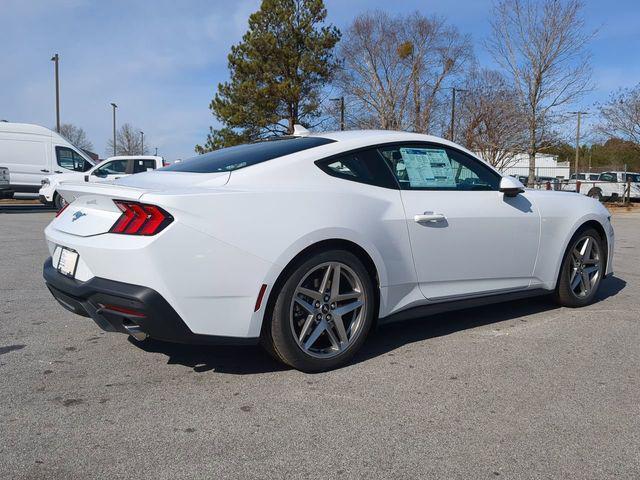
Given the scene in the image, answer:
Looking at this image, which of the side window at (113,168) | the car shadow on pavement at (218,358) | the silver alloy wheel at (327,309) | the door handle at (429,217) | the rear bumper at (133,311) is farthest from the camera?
the side window at (113,168)

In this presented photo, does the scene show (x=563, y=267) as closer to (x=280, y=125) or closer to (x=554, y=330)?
(x=554, y=330)

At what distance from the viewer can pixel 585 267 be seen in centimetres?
520

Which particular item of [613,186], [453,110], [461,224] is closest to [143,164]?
[461,224]

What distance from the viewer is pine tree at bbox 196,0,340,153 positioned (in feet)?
99.6

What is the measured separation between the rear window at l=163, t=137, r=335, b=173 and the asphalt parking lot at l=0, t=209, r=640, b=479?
4.08 feet

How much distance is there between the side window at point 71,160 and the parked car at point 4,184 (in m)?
1.85

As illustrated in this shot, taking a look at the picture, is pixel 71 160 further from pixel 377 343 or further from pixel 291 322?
pixel 291 322

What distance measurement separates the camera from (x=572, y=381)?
3.40m

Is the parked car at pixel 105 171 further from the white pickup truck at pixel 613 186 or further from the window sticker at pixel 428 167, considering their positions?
the white pickup truck at pixel 613 186

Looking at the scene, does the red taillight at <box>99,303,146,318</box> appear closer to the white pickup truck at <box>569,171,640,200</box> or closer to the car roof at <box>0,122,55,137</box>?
the car roof at <box>0,122,55,137</box>

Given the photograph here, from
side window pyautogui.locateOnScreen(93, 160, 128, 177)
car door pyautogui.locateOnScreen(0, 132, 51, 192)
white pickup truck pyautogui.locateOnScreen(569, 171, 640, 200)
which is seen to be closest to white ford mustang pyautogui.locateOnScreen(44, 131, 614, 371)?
side window pyautogui.locateOnScreen(93, 160, 128, 177)

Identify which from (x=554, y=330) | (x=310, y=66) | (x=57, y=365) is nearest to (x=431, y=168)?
(x=554, y=330)

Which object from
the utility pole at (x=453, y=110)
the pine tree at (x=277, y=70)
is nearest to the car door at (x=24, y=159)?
the pine tree at (x=277, y=70)

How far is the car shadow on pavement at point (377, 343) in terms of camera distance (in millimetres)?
3613
